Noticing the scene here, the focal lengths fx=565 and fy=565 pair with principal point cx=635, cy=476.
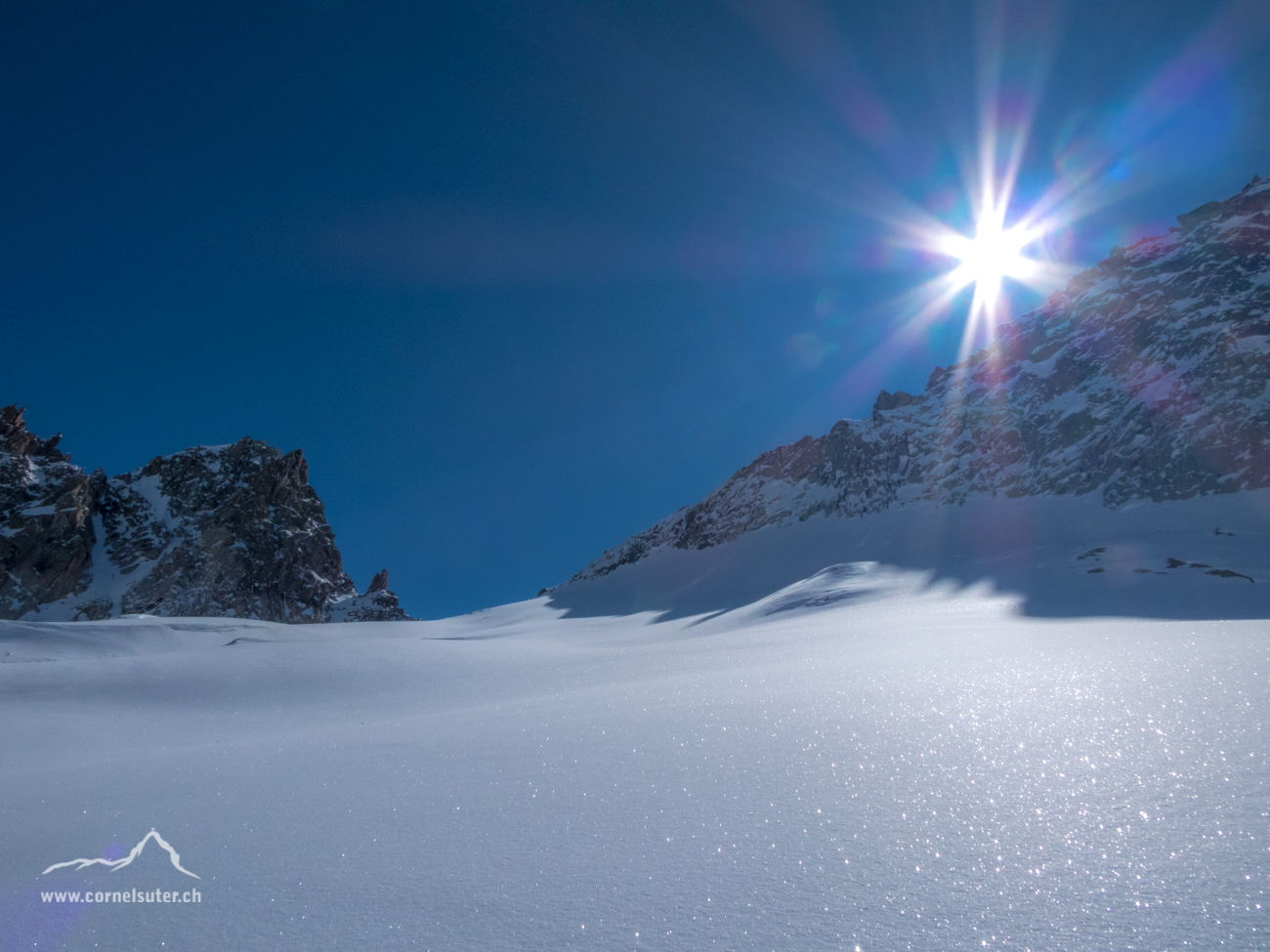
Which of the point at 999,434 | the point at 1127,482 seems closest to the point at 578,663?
the point at 1127,482

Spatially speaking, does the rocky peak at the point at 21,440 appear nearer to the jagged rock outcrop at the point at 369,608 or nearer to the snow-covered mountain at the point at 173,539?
the snow-covered mountain at the point at 173,539

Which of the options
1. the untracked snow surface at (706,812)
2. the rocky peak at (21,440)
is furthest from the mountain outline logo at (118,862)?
the rocky peak at (21,440)

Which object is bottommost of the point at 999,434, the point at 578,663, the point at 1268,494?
the point at 578,663

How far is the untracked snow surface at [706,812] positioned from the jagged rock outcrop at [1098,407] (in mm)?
35529

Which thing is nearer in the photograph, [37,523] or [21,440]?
[37,523]

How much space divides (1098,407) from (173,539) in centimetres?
10100

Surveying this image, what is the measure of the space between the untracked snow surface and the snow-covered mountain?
3037 inches

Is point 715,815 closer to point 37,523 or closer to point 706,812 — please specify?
point 706,812

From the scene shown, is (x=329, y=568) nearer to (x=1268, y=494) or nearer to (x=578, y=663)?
(x=578, y=663)

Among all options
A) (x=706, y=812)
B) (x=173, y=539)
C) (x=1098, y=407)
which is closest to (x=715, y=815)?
(x=706, y=812)

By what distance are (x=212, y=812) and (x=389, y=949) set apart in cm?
261

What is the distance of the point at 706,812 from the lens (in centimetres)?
313

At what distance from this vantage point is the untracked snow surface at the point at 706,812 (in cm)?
215

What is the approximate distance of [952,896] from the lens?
216cm
